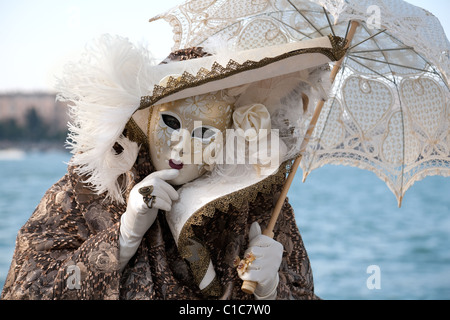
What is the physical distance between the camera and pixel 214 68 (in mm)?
1690

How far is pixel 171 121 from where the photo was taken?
1.77 metres

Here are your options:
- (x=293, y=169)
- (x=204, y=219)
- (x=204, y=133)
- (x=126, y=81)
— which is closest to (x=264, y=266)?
(x=204, y=219)

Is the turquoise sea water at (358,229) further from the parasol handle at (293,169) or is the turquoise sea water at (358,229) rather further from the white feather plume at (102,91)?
the white feather plume at (102,91)

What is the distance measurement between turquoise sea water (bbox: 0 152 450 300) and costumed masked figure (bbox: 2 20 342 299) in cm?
61

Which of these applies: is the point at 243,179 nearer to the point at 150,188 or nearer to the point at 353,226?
the point at 150,188

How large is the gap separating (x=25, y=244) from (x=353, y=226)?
11781 mm

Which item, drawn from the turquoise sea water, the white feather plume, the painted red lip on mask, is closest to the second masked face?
the painted red lip on mask

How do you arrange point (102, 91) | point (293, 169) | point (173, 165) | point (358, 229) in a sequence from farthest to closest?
point (358, 229), point (293, 169), point (173, 165), point (102, 91)

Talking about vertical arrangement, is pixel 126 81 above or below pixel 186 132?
above

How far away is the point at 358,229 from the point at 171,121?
451 inches

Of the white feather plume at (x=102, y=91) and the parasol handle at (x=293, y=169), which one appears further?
the parasol handle at (x=293, y=169)

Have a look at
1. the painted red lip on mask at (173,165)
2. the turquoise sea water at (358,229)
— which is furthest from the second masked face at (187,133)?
the turquoise sea water at (358,229)

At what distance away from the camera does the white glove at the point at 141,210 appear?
5.53 ft

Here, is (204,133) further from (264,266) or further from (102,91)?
(264,266)
